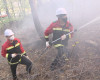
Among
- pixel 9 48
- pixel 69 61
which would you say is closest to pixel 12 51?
pixel 9 48

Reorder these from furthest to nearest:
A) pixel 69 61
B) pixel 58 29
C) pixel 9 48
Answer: pixel 58 29 < pixel 69 61 < pixel 9 48

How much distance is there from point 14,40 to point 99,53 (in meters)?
3.86

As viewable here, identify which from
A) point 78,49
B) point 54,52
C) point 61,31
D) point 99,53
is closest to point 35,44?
point 54,52

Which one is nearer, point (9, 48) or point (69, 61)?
point (9, 48)

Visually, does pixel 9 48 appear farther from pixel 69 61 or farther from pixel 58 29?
pixel 69 61

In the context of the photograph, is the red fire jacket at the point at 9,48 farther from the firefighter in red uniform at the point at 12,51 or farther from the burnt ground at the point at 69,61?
the burnt ground at the point at 69,61

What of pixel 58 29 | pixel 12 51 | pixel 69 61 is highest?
pixel 58 29

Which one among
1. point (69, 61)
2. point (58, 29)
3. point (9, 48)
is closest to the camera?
point (9, 48)

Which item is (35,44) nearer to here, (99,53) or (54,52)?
(54,52)

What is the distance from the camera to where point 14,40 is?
10.7ft

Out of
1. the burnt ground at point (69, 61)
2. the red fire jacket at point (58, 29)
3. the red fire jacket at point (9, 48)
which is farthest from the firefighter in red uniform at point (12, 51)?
the red fire jacket at point (58, 29)

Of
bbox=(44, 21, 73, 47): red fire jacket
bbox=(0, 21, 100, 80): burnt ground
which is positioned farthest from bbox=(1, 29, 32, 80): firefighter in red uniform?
bbox=(44, 21, 73, 47): red fire jacket

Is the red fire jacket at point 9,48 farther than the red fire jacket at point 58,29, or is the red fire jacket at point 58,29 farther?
the red fire jacket at point 58,29

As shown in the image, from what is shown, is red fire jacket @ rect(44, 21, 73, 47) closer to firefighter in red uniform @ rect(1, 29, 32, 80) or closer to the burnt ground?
the burnt ground
